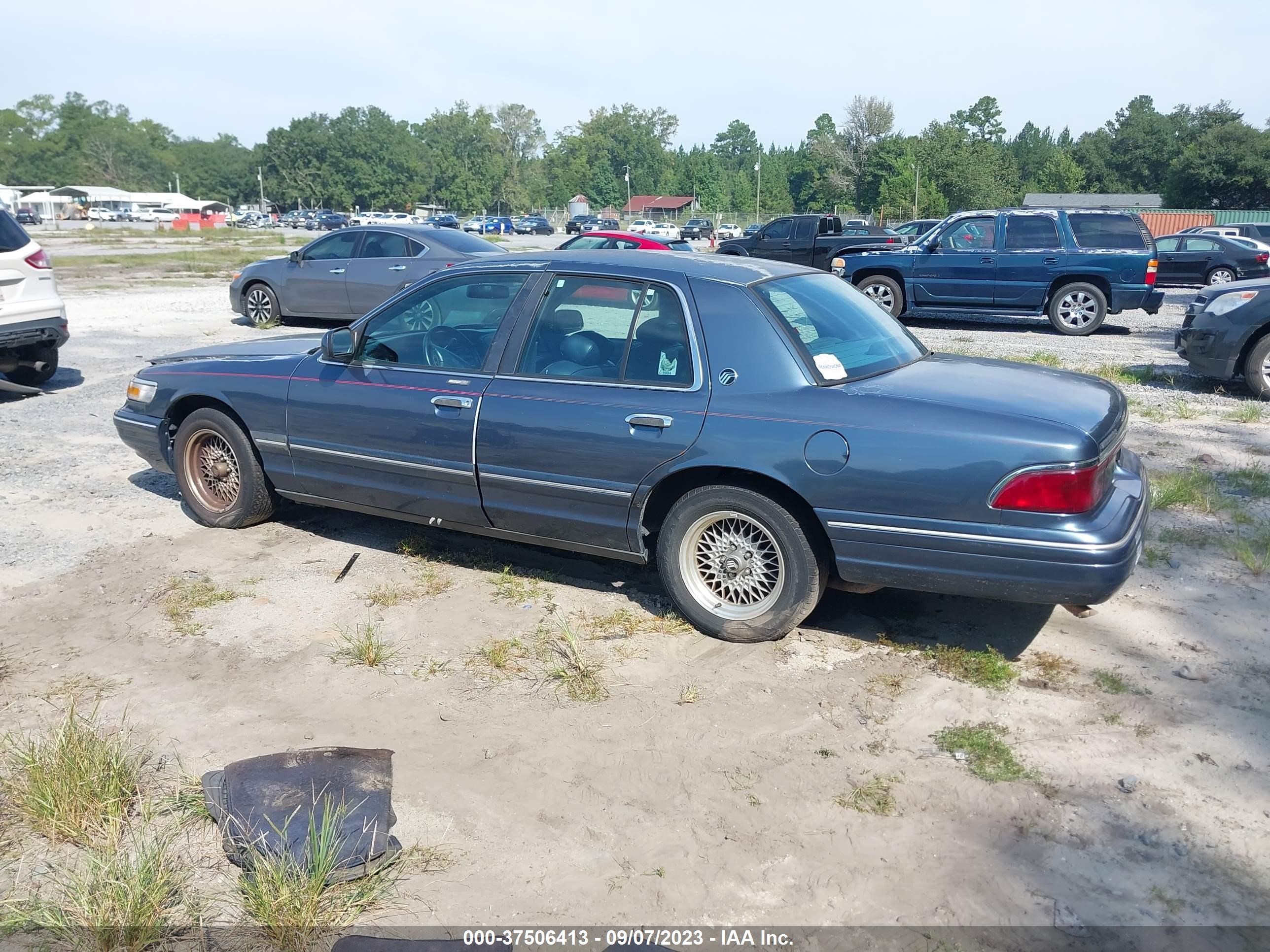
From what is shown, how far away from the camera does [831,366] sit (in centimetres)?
452

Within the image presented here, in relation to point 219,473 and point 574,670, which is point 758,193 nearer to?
point 219,473

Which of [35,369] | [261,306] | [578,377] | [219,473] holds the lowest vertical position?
[35,369]

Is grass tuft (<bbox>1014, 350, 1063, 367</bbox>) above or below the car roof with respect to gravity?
below

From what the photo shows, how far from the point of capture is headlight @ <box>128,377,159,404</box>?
621 cm

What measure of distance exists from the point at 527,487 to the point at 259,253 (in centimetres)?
3875

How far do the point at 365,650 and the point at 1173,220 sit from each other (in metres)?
53.7

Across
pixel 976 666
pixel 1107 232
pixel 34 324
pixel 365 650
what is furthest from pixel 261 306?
pixel 976 666

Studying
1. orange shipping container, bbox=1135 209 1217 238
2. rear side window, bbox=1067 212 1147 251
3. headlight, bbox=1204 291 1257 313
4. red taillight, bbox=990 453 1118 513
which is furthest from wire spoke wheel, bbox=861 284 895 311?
orange shipping container, bbox=1135 209 1217 238

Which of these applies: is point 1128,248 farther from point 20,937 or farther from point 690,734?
point 20,937

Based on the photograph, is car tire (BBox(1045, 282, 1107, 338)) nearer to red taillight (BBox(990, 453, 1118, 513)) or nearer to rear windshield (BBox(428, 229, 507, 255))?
rear windshield (BBox(428, 229, 507, 255))

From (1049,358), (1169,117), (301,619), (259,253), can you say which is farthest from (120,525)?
(1169,117)

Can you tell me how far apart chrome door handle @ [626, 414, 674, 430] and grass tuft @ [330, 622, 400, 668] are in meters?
1.47

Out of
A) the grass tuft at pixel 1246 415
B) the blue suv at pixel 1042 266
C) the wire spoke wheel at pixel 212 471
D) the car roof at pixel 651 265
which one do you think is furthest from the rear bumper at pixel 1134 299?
the wire spoke wheel at pixel 212 471

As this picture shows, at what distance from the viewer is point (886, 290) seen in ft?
53.0
